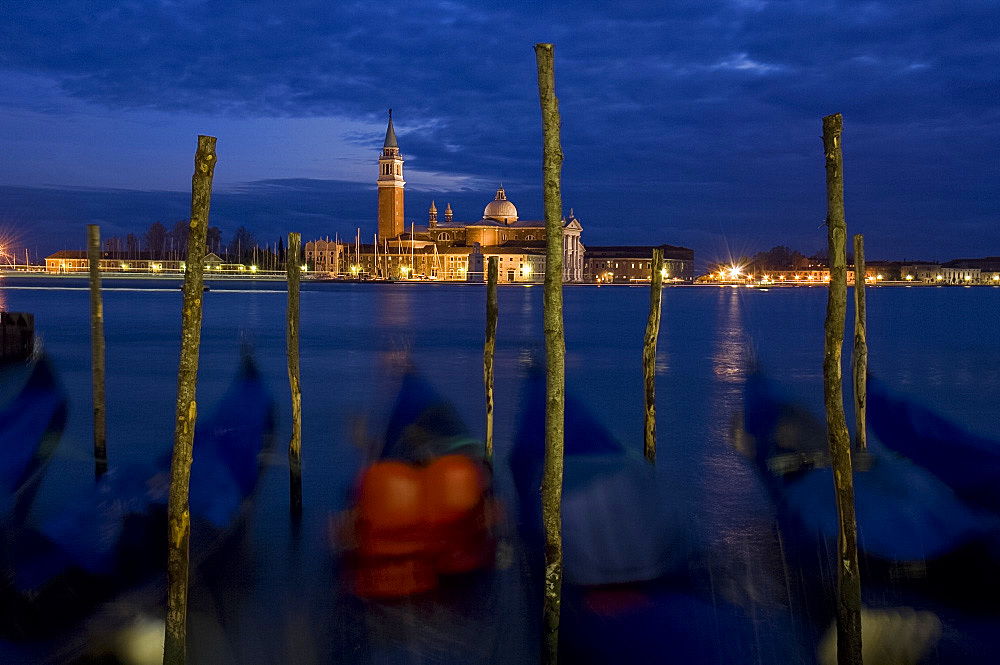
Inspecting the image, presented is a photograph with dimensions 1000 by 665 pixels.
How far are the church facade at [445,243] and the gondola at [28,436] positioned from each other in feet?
257

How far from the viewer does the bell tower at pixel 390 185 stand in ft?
289

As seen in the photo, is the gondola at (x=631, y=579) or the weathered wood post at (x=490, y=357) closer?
the gondola at (x=631, y=579)

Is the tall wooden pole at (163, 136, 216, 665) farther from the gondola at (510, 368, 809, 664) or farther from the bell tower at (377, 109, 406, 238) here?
the bell tower at (377, 109, 406, 238)

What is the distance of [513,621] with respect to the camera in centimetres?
543

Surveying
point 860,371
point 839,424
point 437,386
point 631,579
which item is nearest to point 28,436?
point 631,579

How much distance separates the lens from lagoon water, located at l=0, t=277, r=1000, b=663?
533cm

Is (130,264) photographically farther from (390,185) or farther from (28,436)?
(28,436)

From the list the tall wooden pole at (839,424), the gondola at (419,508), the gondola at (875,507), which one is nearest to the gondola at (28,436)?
the gondola at (419,508)

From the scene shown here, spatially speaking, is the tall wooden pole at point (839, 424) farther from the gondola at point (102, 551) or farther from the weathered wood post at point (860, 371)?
the weathered wood post at point (860, 371)

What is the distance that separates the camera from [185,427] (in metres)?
4.52

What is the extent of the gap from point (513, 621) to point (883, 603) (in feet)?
7.53

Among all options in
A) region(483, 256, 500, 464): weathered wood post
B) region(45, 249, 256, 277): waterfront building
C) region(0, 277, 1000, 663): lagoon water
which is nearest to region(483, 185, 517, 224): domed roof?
region(45, 249, 256, 277): waterfront building

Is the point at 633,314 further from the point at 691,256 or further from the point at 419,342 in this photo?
the point at 691,256

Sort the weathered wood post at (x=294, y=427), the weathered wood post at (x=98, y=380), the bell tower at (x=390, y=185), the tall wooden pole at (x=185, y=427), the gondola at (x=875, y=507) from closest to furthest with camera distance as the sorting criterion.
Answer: the tall wooden pole at (x=185, y=427)
the gondola at (x=875, y=507)
the weathered wood post at (x=294, y=427)
the weathered wood post at (x=98, y=380)
the bell tower at (x=390, y=185)
